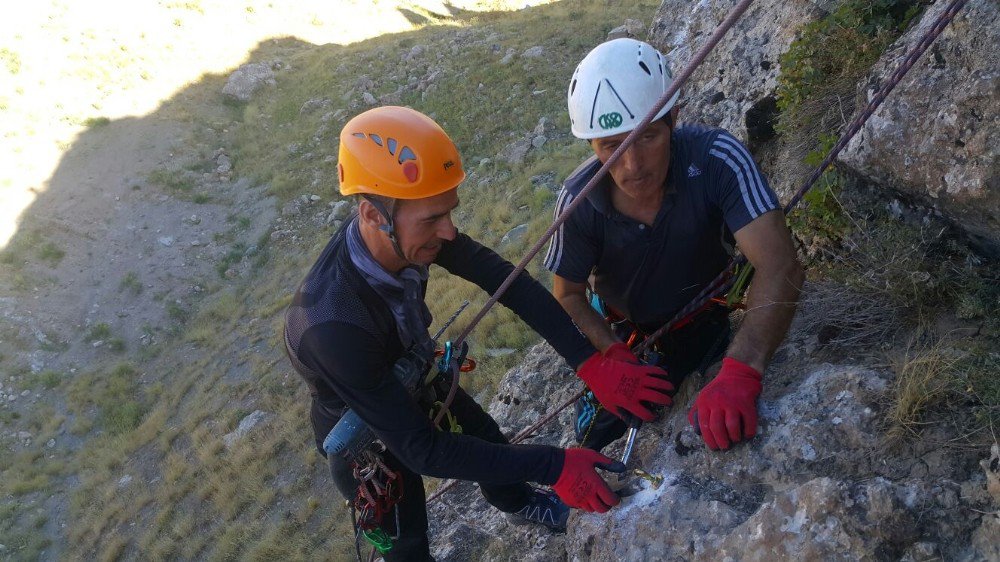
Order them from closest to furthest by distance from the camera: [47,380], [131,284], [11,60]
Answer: [47,380] < [131,284] < [11,60]

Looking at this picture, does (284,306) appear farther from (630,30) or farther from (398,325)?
(630,30)

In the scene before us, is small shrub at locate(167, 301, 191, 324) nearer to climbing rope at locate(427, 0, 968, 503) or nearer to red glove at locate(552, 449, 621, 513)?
climbing rope at locate(427, 0, 968, 503)

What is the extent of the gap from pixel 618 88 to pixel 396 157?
39.6 inches

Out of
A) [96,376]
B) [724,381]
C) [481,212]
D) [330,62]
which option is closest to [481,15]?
[330,62]

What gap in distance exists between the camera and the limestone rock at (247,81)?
885 inches

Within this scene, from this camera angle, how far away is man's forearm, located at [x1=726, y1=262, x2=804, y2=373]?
103 inches

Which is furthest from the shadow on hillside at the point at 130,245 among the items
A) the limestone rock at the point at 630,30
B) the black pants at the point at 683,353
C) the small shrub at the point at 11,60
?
the limestone rock at the point at 630,30

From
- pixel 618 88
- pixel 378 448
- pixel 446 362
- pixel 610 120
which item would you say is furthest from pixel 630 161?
pixel 378 448

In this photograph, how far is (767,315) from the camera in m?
2.63

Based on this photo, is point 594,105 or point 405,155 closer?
point 405,155

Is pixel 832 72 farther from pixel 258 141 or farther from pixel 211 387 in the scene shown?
pixel 258 141

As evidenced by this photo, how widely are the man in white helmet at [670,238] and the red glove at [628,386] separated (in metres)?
0.11

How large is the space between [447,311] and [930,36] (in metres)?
7.09

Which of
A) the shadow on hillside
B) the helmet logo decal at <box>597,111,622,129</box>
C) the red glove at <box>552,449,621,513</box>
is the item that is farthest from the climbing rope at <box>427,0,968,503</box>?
the shadow on hillside
